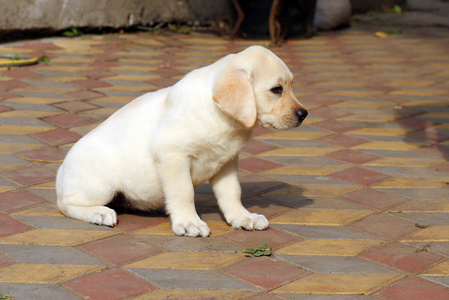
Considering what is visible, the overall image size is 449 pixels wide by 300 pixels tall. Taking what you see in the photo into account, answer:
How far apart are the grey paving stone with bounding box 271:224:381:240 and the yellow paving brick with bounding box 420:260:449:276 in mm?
423

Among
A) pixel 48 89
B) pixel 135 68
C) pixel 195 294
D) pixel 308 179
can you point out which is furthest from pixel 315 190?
pixel 135 68

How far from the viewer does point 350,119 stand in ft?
19.9

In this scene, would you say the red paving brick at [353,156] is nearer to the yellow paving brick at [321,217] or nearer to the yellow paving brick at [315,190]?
the yellow paving brick at [315,190]

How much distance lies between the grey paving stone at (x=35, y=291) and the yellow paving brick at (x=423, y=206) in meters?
1.99

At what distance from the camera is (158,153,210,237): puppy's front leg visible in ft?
11.4

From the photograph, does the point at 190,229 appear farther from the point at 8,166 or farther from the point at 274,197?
the point at 8,166

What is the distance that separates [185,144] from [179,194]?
0.25 metres

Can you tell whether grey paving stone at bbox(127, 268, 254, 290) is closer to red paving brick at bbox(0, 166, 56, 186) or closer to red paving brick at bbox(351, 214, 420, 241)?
red paving brick at bbox(351, 214, 420, 241)

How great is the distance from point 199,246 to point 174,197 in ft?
0.91

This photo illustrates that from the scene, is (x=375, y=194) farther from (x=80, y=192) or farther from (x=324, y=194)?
(x=80, y=192)

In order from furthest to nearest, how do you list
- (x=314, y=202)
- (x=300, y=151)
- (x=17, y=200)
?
(x=300, y=151) → (x=314, y=202) → (x=17, y=200)

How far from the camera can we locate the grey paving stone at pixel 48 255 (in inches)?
125

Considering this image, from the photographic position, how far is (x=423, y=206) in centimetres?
410

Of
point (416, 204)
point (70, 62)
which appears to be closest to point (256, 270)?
point (416, 204)
